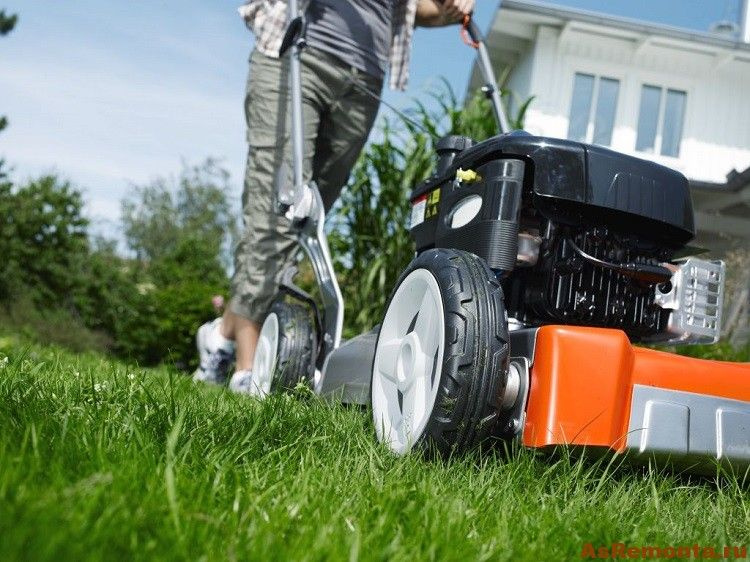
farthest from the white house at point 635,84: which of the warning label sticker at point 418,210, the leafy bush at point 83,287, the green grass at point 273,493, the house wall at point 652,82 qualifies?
the green grass at point 273,493

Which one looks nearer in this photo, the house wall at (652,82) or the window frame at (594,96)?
the house wall at (652,82)

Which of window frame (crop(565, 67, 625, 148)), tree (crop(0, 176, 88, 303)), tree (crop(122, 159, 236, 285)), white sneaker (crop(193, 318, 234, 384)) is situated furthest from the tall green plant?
tree (crop(122, 159, 236, 285))

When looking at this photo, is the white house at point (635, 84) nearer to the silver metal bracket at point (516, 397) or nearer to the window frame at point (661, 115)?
the window frame at point (661, 115)

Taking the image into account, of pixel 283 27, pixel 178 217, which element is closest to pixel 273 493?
pixel 283 27

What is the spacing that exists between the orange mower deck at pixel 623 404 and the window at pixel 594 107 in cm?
1150

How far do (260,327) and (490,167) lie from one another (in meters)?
1.49

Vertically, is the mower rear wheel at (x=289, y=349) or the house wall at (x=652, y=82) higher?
the house wall at (x=652, y=82)

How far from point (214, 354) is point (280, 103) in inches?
40.8

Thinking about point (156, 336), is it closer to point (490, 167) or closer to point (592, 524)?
point (490, 167)

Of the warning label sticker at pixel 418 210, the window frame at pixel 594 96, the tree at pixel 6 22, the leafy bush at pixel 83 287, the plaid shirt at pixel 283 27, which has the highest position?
the window frame at pixel 594 96

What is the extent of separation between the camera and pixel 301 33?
9.58 feet

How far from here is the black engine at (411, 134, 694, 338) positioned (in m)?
1.92

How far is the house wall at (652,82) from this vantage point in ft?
41.1

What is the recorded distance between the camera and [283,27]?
3104 millimetres
